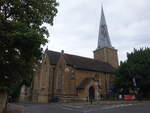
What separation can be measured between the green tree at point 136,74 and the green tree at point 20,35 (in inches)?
880

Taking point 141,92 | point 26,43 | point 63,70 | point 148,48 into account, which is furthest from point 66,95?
point 26,43

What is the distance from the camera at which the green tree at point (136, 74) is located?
32.2 metres

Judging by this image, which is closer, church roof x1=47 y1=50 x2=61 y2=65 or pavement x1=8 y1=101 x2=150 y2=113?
pavement x1=8 y1=101 x2=150 y2=113

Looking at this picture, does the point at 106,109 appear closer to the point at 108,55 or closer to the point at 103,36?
the point at 108,55

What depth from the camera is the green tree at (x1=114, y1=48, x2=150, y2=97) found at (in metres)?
32.2

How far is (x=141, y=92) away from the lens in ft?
113

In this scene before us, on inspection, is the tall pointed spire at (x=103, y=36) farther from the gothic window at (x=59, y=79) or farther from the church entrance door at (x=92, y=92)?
the gothic window at (x=59, y=79)

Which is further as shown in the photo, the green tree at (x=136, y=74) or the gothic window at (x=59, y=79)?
the gothic window at (x=59, y=79)

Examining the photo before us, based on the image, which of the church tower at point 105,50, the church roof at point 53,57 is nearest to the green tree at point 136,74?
the church roof at point 53,57

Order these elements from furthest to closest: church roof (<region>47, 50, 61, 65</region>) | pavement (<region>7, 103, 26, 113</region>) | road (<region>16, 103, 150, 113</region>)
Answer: church roof (<region>47, 50, 61, 65</region>) < pavement (<region>7, 103, 26, 113</region>) < road (<region>16, 103, 150, 113</region>)

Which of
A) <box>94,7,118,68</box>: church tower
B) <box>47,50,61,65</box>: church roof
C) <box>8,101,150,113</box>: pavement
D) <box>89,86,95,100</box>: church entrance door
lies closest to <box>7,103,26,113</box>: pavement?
<box>8,101,150,113</box>: pavement

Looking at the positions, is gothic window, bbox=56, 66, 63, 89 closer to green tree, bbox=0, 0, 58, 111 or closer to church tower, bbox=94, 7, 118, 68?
church tower, bbox=94, 7, 118, 68

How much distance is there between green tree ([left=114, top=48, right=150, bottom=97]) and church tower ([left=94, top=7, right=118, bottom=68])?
2070 centimetres

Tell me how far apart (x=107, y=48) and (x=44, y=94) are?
27.7m
